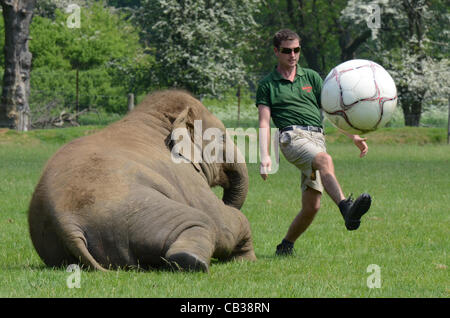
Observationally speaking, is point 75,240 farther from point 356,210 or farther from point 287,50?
point 287,50

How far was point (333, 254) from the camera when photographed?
26.3 ft

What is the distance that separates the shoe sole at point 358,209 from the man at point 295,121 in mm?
600

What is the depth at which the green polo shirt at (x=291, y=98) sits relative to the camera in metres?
7.82

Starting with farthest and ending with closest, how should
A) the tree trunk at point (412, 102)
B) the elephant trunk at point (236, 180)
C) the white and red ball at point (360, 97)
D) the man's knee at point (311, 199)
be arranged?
the tree trunk at point (412, 102), the elephant trunk at point (236, 180), the man's knee at point (311, 199), the white and red ball at point (360, 97)

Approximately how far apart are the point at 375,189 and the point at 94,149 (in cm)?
872

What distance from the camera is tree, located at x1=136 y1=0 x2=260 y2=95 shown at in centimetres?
3369

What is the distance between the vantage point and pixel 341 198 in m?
7.18

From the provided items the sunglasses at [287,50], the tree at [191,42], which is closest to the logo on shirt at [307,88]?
the sunglasses at [287,50]

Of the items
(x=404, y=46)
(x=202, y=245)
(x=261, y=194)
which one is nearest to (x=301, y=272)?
(x=202, y=245)

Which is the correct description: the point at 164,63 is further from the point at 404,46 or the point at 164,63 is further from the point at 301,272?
the point at 301,272

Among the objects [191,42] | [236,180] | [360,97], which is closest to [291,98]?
[360,97]

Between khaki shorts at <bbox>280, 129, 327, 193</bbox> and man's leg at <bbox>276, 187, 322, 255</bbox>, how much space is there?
0.13 meters

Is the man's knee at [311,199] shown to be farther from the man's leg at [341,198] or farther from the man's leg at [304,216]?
the man's leg at [341,198]

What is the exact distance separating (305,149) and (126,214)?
1935 mm
